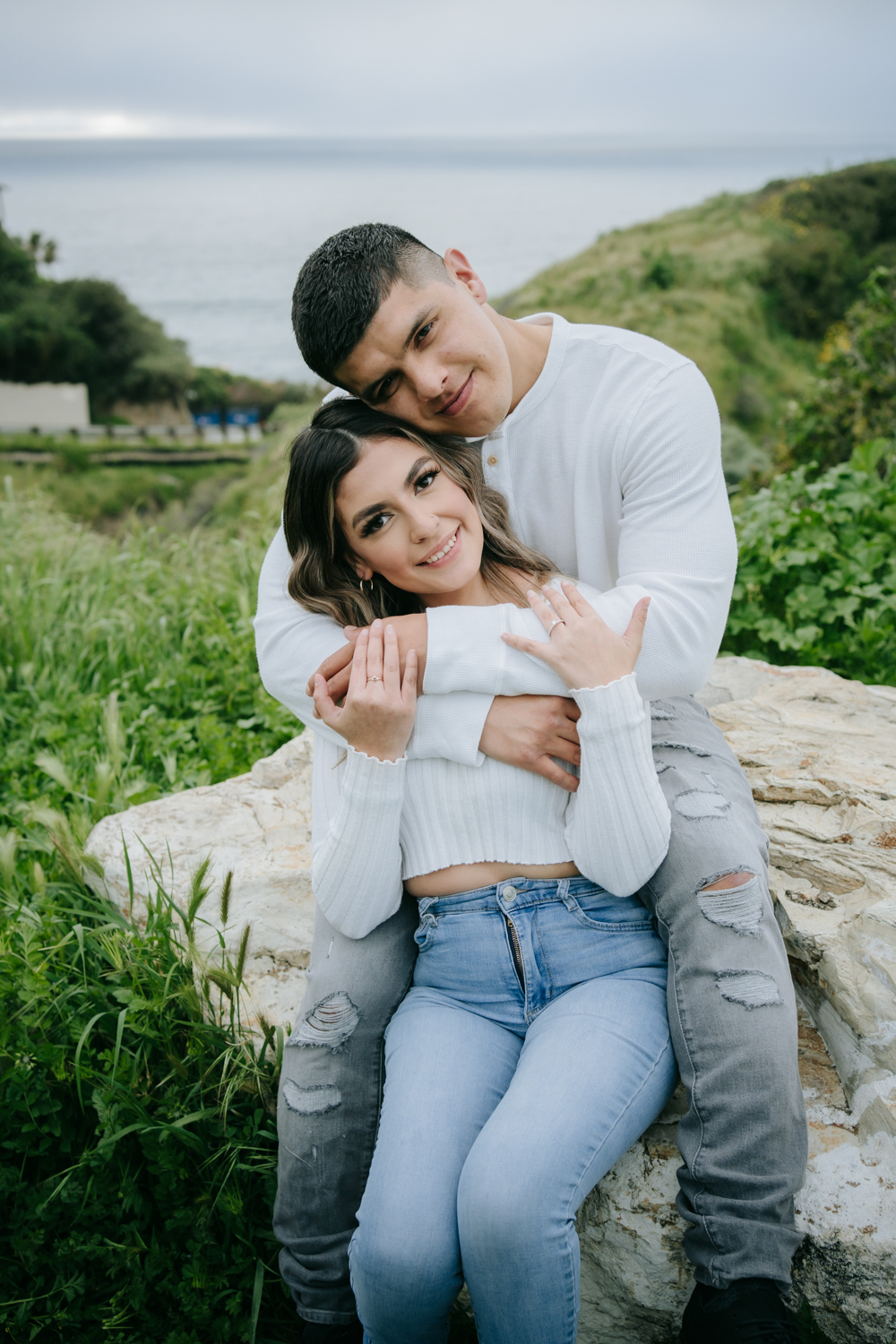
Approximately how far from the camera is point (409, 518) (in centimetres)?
219

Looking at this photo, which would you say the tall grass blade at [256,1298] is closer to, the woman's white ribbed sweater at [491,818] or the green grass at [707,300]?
the woman's white ribbed sweater at [491,818]

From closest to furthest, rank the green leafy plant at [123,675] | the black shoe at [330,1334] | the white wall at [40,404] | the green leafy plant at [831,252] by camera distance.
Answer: the black shoe at [330,1334], the green leafy plant at [123,675], the green leafy plant at [831,252], the white wall at [40,404]

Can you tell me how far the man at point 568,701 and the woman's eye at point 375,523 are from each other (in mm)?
261

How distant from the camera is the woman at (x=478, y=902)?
166 cm

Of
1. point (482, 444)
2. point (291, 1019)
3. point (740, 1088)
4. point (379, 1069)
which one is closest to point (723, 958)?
point (740, 1088)

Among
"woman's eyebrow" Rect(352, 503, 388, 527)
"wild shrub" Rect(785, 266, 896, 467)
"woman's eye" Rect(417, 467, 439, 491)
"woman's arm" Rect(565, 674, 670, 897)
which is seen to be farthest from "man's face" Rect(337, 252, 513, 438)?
"wild shrub" Rect(785, 266, 896, 467)

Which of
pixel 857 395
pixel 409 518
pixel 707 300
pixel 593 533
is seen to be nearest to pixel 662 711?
pixel 593 533

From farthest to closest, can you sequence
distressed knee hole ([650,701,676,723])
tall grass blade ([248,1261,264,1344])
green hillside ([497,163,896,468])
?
1. green hillside ([497,163,896,468])
2. distressed knee hole ([650,701,676,723])
3. tall grass blade ([248,1261,264,1344])

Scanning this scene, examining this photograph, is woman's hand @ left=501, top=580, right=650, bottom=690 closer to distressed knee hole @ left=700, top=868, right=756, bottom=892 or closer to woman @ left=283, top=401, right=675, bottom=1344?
woman @ left=283, top=401, right=675, bottom=1344

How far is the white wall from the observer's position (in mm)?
34781

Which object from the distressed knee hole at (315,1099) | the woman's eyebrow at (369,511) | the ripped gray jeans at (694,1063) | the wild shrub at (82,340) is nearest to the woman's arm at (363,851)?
the ripped gray jeans at (694,1063)

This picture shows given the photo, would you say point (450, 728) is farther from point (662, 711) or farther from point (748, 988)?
point (748, 988)

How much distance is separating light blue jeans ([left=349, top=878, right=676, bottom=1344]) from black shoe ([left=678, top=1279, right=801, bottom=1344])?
10.3 inches

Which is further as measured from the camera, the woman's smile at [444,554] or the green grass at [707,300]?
the green grass at [707,300]
